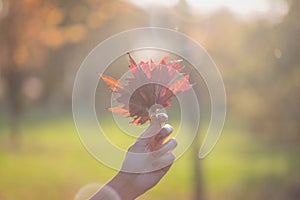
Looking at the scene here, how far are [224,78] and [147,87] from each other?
5.43 meters

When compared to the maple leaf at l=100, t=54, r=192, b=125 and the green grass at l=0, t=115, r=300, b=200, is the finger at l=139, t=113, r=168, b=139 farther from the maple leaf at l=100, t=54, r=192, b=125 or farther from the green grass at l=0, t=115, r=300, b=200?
the green grass at l=0, t=115, r=300, b=200

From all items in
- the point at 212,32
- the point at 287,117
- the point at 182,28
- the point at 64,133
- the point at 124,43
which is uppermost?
the point at 64,133

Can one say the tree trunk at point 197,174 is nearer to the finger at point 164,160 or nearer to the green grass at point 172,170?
the green grass at point 172,170

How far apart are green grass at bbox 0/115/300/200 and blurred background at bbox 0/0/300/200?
0.01 metres

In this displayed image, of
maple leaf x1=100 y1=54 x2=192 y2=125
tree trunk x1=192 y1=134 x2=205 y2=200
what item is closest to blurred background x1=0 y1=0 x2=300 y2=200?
tree trunk x1=192 y1=134 x2=205 y2=200

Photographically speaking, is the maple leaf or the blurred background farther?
the blurred background

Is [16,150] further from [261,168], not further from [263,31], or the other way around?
[263,31]

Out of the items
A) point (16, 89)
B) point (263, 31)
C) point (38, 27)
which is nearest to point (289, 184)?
point (263, 31)

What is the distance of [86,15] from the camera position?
6684 mm

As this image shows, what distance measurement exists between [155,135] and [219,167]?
6391mm

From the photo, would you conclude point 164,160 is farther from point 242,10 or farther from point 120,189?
point 242,10

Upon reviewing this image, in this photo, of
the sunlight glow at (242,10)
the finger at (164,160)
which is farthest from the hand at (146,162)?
the sunlight glow at (242,10)

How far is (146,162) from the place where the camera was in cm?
112

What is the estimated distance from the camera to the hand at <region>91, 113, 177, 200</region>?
1.09 metres
